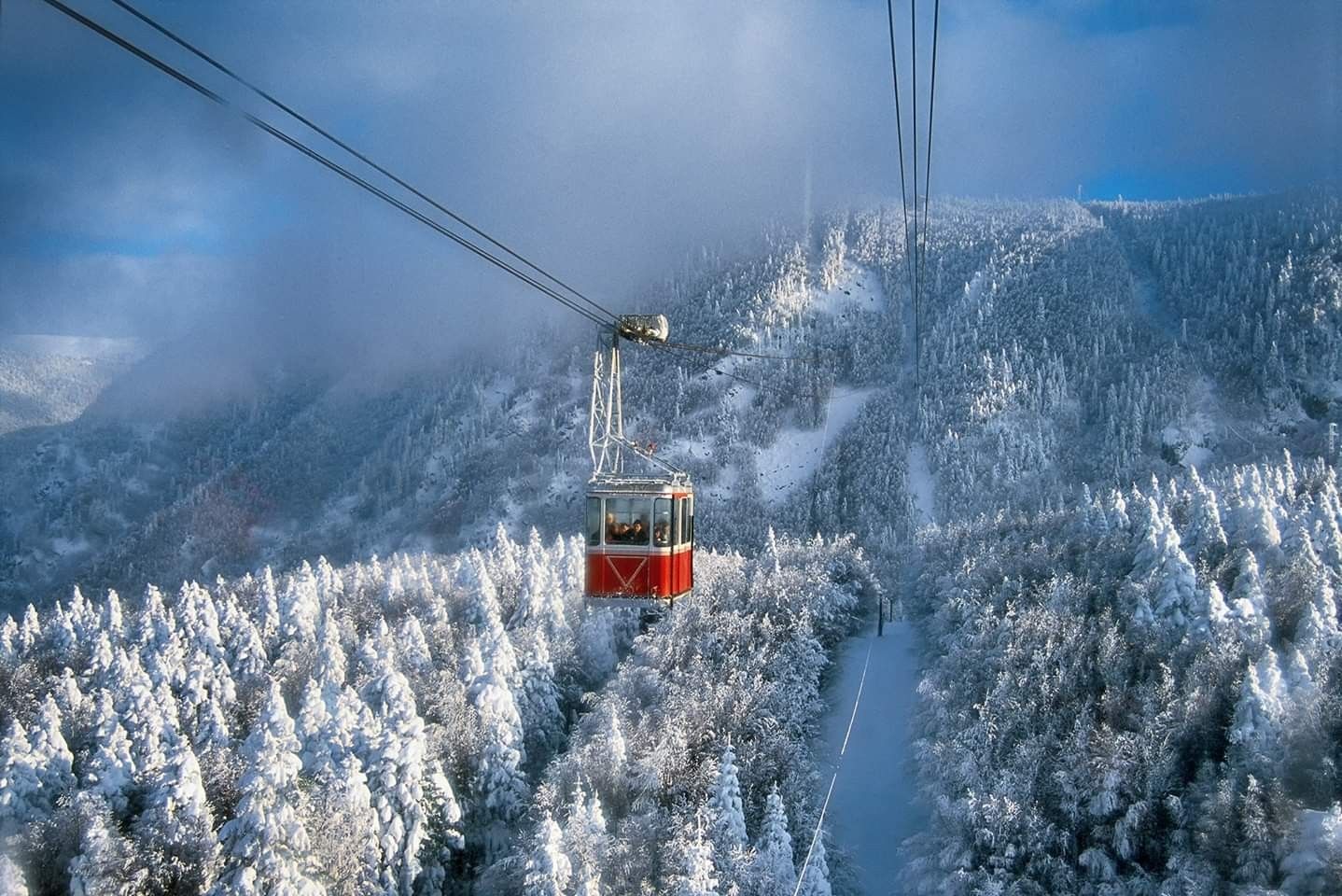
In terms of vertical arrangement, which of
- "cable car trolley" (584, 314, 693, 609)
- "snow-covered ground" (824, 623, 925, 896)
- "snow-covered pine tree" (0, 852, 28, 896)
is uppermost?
"cable car trolley" (584, 314, 693, 609)

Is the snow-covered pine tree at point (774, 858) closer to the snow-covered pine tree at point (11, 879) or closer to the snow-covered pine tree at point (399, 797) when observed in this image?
the snow-covered pine tree at point (399, 797)

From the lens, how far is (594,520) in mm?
21766

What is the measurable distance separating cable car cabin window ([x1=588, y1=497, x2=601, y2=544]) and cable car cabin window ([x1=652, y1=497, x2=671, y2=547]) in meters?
1.30

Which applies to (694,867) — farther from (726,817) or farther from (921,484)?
(921,484)

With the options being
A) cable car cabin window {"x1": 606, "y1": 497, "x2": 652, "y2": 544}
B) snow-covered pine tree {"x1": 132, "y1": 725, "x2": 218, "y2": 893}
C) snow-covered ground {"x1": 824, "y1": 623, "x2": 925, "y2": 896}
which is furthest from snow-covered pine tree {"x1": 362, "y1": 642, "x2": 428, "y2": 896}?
cable car cabin window {"x1": 606, "y1": 497, "x2": 652, "y2": 544}

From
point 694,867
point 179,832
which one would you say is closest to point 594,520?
point 694,867

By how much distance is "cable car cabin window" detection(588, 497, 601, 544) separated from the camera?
21.7 metres

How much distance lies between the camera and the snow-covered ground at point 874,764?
50906 millimetres

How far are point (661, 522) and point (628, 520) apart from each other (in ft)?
2.51

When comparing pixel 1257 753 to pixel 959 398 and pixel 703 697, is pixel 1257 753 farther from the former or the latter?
pixel 959 398

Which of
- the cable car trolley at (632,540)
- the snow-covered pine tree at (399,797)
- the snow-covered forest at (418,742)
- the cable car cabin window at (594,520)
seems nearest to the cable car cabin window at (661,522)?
the cable car trolley at (632,540)

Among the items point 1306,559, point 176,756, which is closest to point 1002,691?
point 1306,559

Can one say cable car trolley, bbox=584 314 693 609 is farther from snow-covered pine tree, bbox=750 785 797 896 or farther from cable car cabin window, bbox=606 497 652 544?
snow-covered pine tree, bbox=750 785 797 896

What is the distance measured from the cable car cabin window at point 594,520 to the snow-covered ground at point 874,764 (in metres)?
32.6
